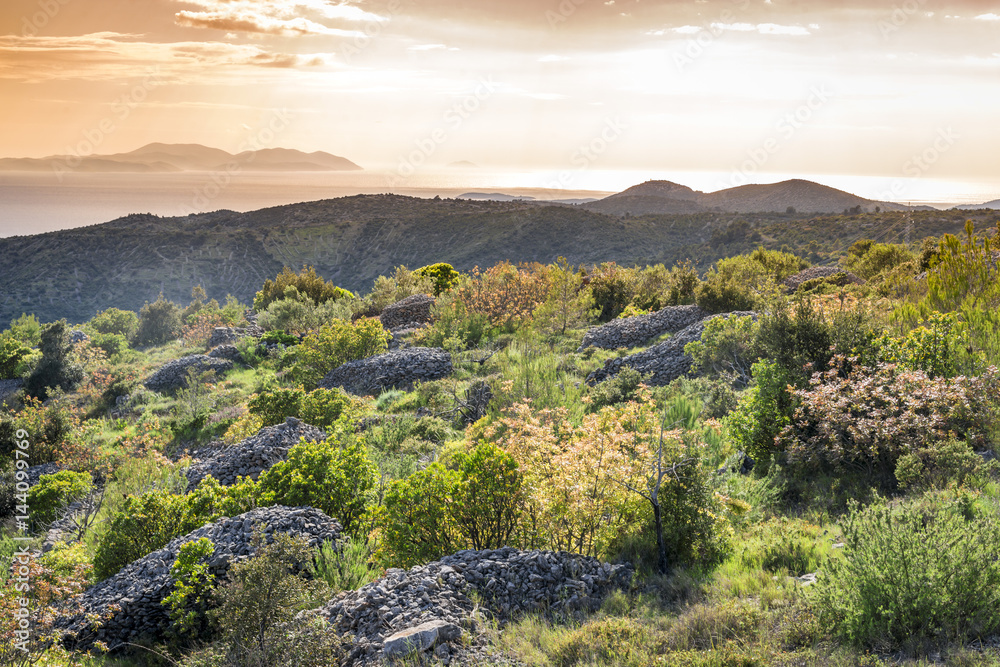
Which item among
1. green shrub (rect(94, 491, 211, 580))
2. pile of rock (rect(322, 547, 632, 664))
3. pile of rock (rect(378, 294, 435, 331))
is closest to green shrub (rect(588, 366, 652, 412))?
pile of rock (rect(322, 547, 632, 664))

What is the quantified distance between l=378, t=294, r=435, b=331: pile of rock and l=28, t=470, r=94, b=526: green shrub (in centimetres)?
1166

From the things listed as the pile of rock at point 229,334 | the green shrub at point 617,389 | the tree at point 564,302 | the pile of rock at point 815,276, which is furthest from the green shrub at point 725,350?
the pile of rock at point 229,334

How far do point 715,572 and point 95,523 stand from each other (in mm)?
8217

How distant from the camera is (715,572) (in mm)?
4695

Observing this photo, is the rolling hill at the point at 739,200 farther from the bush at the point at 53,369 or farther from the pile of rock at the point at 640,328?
the bush at the point at 53,369

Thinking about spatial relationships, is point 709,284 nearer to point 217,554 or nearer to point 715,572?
point 715,572

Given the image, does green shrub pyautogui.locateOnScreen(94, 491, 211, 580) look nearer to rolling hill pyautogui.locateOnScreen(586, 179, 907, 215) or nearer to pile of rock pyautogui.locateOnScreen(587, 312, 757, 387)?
pile of rock pyautogui.locateOnScreen(587, 312, 757, 387)

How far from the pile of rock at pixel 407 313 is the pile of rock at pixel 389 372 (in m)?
5.67

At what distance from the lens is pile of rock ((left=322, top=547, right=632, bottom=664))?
3877 millimetres

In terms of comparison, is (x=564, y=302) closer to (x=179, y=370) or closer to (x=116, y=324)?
(x=179, y=370)

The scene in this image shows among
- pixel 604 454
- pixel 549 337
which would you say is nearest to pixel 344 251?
pixel 549 337

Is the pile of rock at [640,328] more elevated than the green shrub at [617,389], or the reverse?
the pile of rock at [640,328]

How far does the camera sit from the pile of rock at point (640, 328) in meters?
14.4

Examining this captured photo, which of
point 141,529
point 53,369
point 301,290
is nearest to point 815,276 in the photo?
point 141,529
